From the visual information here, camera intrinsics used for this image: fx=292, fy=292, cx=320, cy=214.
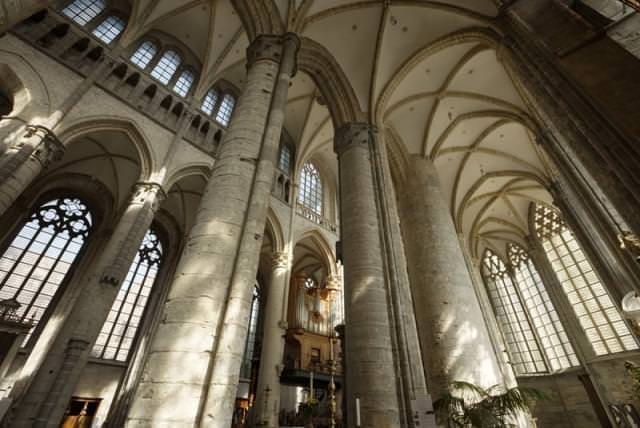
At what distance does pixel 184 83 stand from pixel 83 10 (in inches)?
135

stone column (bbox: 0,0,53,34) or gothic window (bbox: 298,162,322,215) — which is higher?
gothic window (bbox: 298,162,322,215)

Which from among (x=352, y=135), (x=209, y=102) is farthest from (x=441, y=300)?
(x=209, y=102)

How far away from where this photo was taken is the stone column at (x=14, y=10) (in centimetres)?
356

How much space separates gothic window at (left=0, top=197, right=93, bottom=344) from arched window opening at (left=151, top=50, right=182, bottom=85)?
6.33 m

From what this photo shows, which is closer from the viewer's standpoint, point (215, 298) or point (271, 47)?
point (215, 298)

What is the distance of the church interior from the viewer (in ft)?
11.6

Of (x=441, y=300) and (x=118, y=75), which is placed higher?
(x=118, y=75)

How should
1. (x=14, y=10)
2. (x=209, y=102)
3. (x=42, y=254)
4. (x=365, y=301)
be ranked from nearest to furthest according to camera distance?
(x=14, y=10) < (x=365, y=301) < (x=42, y=254) < (x=209, y=102)

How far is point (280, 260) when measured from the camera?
1085cm

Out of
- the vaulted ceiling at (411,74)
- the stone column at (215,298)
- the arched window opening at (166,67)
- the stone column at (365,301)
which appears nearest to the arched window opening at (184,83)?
the arched window opening at (166,67)

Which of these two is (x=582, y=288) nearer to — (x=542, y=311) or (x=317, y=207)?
(x=542, y=311)

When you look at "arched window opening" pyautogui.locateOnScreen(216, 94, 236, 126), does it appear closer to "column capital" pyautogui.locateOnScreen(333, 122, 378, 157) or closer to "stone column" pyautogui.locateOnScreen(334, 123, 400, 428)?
"column capital" pyautogui.locateOnScreen(333, 122, 378, 157)

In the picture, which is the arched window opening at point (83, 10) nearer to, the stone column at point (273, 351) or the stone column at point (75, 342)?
the stone column at point (75, 342)

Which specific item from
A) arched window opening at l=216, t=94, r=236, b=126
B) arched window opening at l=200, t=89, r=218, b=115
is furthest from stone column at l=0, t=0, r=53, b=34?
arched window opening at l=216, t=94, r=236, b=126
